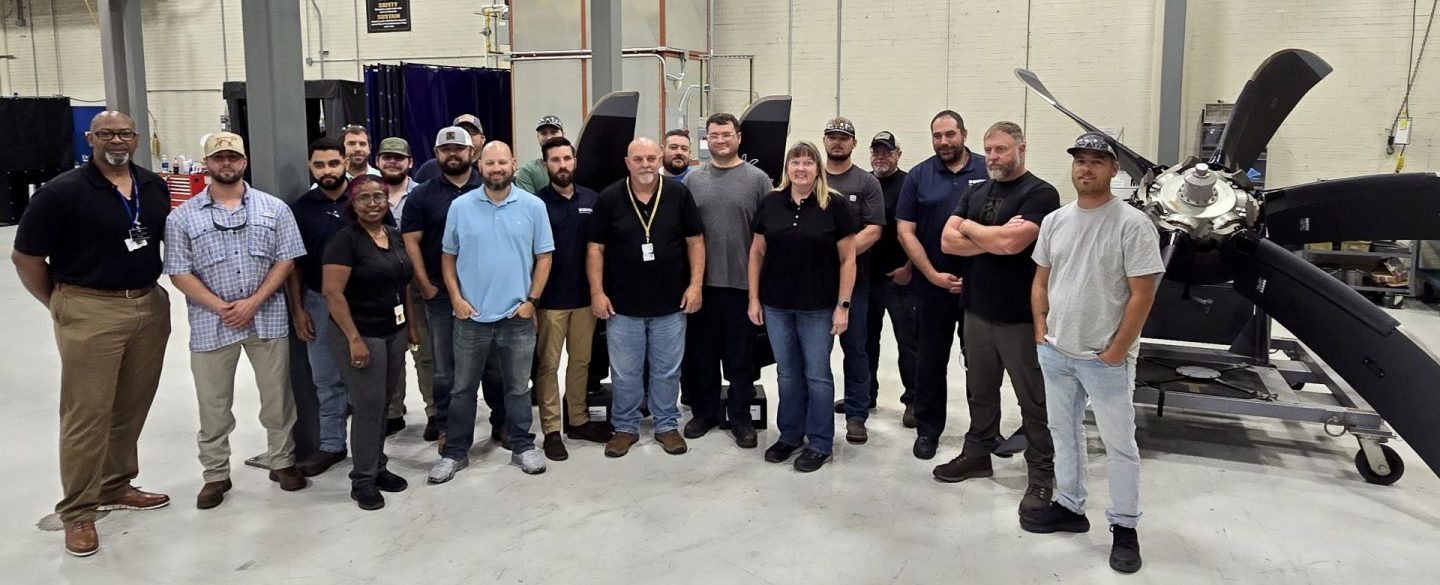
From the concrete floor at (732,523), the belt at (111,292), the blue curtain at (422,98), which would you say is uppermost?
the blue curtain at (422,98)

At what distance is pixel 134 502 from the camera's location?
12.6 feet

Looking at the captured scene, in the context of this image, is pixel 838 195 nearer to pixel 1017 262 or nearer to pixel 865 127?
pixel 1017 262

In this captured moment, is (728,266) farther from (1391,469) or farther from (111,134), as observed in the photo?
(1391,469)

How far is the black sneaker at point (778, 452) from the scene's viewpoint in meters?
4.43

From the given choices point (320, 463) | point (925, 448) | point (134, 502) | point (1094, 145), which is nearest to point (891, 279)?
point (925, 448)

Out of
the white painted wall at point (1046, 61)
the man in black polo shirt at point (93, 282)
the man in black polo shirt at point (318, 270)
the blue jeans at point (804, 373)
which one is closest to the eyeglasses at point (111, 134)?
the man in black polo shirt at point (93, 282)

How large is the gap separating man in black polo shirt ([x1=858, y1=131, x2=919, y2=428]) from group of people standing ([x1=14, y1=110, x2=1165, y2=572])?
0.01 m

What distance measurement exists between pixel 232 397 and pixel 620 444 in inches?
65.4

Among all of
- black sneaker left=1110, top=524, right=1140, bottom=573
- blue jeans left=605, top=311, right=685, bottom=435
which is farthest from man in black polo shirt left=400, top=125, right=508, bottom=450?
black sneaker left=1110, top=524, right=1140, bottom=573

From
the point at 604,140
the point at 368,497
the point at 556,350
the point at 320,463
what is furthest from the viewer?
the point at 604,140

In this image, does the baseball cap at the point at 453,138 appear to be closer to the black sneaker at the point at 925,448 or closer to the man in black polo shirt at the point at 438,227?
the man in black polo shirt at the point at 438,227

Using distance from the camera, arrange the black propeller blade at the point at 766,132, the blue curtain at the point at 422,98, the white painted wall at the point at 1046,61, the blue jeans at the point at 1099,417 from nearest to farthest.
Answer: the blue jeans at the point at 1099,417 < the black propeller blade at the point at 766,132 < the white painted wall at the point at 1046,61 < the blue curtain at the point at 422,98

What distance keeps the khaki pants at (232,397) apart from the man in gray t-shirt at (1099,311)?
3.00m

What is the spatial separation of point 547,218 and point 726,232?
2.74ft
